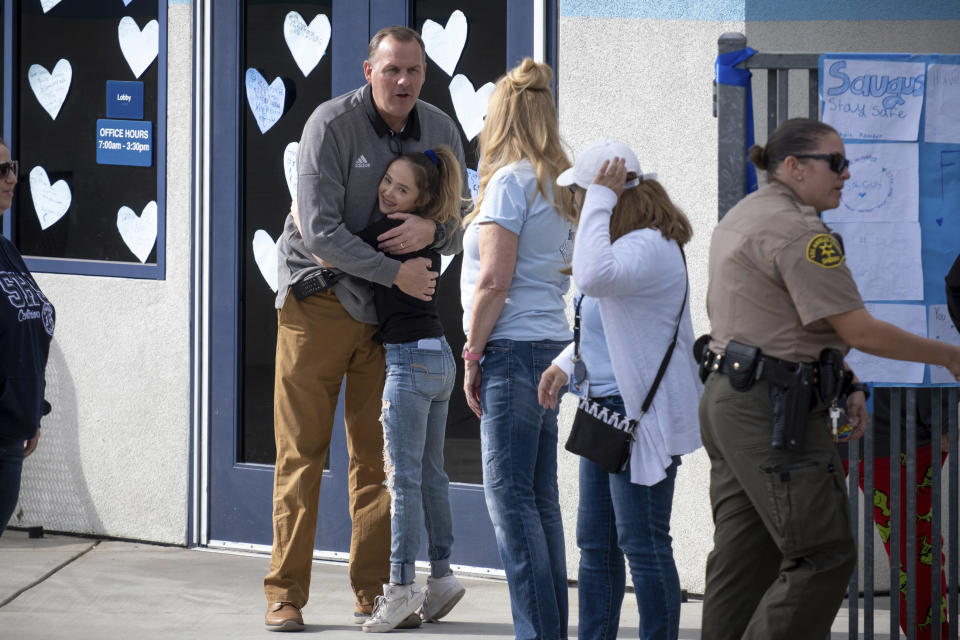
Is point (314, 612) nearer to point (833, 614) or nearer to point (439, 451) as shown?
point (439, 451)

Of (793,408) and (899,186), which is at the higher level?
(899,186)

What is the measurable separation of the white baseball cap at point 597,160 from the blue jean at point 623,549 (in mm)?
641

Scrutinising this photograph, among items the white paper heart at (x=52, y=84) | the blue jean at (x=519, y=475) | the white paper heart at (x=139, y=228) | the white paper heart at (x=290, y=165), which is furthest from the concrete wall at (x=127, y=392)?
the blue jean at (x=519, y=475)

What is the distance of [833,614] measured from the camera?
357 centimetres

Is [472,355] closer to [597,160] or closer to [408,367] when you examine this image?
[408,367]

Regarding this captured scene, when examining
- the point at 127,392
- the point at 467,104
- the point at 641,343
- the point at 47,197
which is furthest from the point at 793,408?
the point at 47,197

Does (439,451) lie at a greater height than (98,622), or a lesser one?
greater

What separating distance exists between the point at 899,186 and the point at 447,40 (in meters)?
2.56

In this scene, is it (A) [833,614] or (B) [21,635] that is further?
(B) [21,635]

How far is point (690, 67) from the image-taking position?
5359 mm

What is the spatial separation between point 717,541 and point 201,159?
3570 millimetres

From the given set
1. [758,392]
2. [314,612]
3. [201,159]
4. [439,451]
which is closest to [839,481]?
[758,392]

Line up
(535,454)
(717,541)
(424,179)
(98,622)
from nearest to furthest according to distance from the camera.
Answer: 1. (717,541)
2. (535,454)
3. (424,179)
4. (98,622)

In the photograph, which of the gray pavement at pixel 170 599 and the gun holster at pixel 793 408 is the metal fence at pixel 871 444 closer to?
the gun holster at pixel 793 408
